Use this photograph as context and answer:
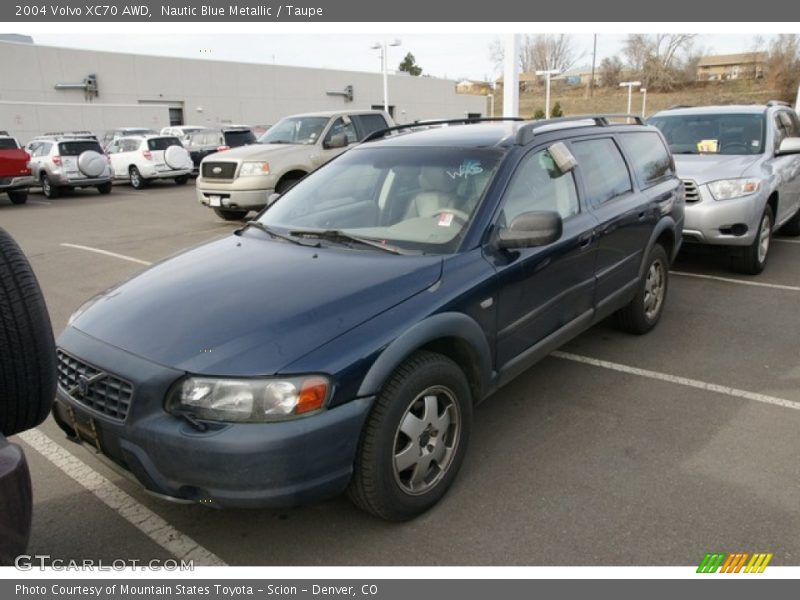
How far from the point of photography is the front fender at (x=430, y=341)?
2553 millimetres

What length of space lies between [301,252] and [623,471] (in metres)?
2.04

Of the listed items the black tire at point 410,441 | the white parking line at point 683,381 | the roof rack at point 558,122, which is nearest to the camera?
the black tire at point 410,441

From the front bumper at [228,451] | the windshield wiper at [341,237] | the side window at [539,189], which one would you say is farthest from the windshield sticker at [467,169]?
the front bumper at [228,451]

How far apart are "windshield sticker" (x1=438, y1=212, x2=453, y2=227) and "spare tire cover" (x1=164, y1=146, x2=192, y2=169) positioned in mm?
19066

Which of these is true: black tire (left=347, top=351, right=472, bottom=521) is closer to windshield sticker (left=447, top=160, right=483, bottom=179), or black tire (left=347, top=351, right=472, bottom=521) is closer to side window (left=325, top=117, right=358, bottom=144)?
windshield sticker (left=447, top=160, right=483, bottom=179)

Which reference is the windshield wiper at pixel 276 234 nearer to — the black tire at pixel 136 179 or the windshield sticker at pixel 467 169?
the windshield sticker at pixel 467 169

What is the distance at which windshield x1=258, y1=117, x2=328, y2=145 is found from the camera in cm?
1170

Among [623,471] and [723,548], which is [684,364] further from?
[723,548]

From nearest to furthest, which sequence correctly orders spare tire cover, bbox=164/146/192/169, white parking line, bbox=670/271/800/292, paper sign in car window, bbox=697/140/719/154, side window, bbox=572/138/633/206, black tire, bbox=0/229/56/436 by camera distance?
black tire, bbox=0/229/56/436 → side window, bbox=572/138/633/206 → white parking line, bbox=670/271/800/292 → paper sign in car window, bbox=697/140/719/154 → spare tire cover, bbox=164/146/192/169

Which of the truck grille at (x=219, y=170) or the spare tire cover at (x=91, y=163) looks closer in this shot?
the truck grille at (x=219, y=170)

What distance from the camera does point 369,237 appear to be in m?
3.48

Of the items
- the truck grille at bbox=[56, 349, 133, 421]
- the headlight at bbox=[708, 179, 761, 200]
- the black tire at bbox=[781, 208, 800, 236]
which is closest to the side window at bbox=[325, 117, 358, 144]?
the headlight at bbox=[708, 179, 761, 200]

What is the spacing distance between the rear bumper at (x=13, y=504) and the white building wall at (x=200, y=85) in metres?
30.8
